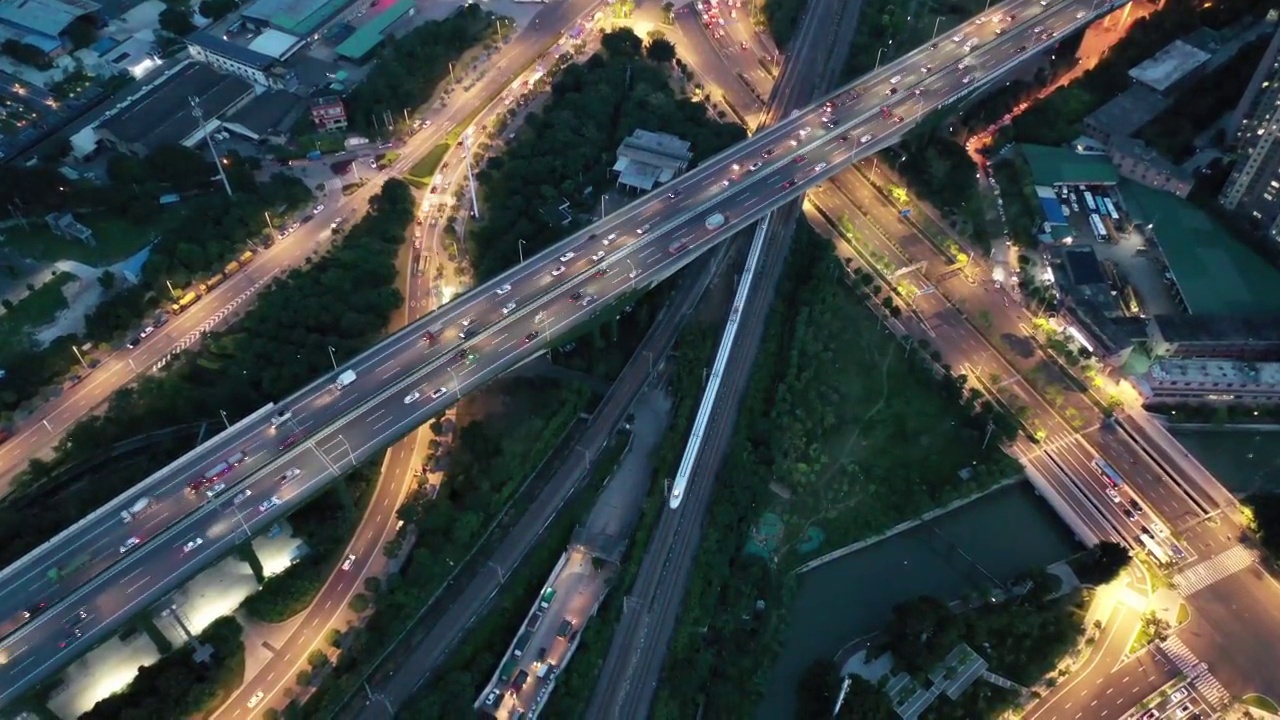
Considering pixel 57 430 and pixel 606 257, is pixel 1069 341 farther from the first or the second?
pixel 57 430

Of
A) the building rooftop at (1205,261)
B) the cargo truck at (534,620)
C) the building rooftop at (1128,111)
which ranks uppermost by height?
the building rooftop at (1128,111)

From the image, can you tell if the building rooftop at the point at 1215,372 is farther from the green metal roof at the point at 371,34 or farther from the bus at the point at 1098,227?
the green metal roof at the point at 371,34

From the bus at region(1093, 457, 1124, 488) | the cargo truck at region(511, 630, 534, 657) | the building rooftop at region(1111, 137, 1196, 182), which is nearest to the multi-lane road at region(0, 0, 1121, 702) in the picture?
the building rooftop at region(1111, 137, 1196, 182)

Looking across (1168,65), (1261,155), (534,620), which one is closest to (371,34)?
(534,620)

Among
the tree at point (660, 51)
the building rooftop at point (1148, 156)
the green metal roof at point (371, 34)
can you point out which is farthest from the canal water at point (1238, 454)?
the green metal roof at point (371, 34)

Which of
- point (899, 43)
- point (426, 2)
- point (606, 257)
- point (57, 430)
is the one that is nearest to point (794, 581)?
point (606, 257)

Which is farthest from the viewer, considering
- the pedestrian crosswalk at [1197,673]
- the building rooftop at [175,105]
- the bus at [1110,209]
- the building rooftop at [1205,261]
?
the building rooftop at [175,105]

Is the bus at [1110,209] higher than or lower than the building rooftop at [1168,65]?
lower

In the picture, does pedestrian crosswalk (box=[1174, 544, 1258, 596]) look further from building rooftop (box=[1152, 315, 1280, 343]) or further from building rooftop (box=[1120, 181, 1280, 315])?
building rooftop (box=[1120, 181, 1280, 315])
